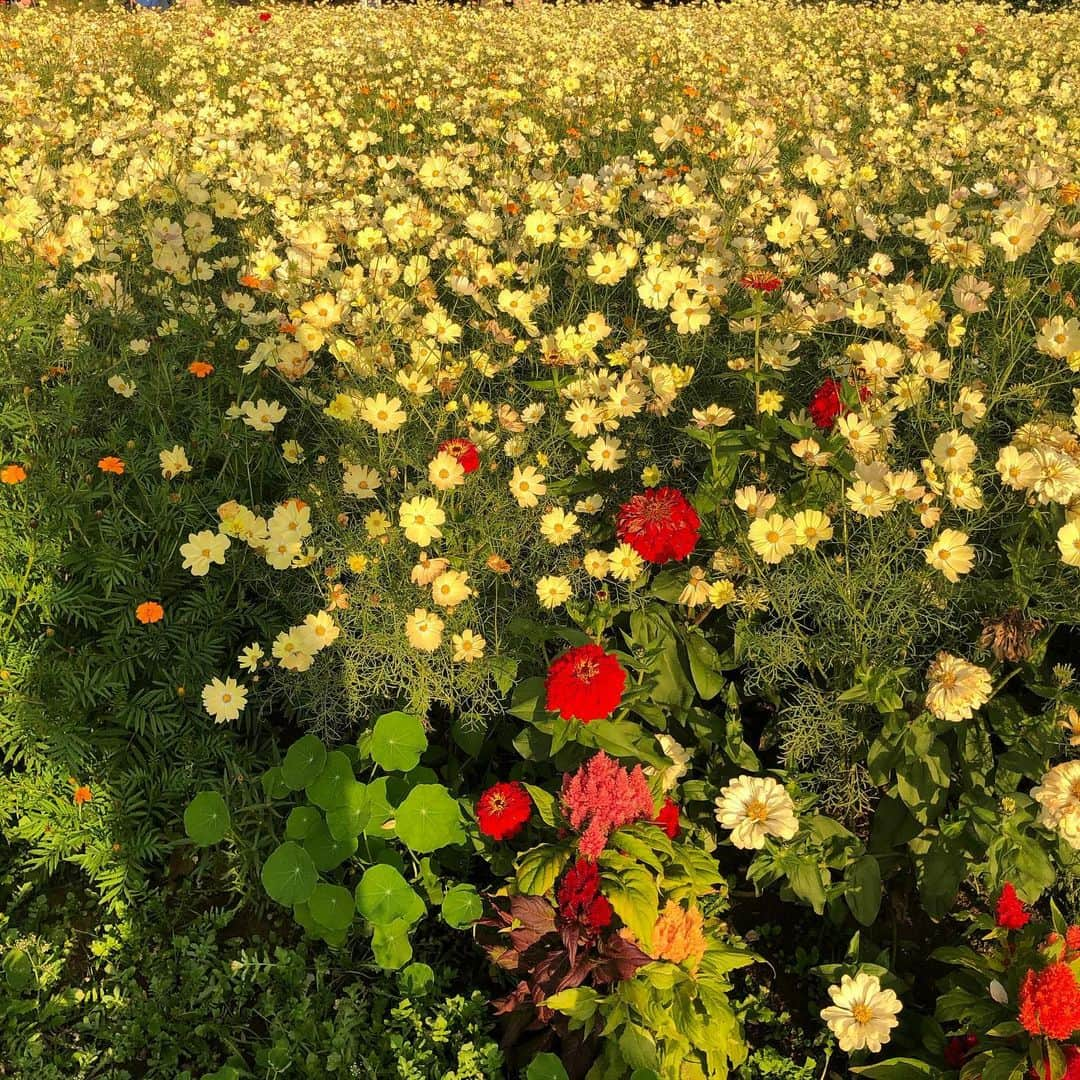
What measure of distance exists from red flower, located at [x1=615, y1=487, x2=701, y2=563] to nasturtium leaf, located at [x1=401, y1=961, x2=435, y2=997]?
906 mm

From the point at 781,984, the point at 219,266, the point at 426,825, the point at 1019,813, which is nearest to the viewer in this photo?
the point at 1019,813

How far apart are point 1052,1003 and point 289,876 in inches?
49.8

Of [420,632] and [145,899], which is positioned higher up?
[420,632]

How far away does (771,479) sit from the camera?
2115 millimetres

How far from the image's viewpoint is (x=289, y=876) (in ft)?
5.57

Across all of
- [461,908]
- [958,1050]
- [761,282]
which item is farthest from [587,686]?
[761,282]

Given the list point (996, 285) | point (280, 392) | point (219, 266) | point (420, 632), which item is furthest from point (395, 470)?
point (996, 285)

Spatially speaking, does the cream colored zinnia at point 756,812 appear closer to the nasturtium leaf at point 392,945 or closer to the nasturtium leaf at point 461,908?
the nasturtium leaf at point 461,908

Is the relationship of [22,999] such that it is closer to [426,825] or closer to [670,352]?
[426,825]

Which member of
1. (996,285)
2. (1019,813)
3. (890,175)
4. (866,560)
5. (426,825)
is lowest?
(426,825)

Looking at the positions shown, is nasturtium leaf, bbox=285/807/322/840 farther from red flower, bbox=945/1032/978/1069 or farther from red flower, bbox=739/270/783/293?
red flower, bbox=739/270/783/293

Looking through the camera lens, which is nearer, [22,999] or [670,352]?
[22,999]

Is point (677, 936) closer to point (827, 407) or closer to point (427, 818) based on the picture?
point (427, 818)

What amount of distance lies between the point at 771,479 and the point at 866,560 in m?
0.35
